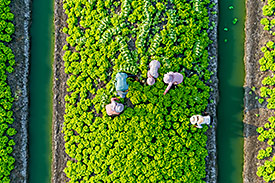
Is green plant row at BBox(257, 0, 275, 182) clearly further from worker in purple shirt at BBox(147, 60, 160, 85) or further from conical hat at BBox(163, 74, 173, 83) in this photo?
worker in purple shirt at BBox(147, 60, 160, 85)

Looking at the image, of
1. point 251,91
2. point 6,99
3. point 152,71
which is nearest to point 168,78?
point 152,71

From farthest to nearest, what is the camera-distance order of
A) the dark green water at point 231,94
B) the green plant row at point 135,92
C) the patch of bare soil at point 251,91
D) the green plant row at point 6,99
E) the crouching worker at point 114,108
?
the dark green water at point 231,94 < the patch of bare soil at point 251,91 < the green plant row at point 6,99 < the green plant row at point 135,92 < the crouching worker at point 114,108

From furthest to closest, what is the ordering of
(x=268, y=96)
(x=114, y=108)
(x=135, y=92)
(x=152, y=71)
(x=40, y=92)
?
1. (x=40, y=92)
2. (x=268, y=96)
3. (x=135, y=92)
4. (x=152, y=71)
5. (x=114, y=108)

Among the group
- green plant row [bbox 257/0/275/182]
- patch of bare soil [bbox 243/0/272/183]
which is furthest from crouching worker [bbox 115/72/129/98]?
green plant row [bbox 257/0/275/182]

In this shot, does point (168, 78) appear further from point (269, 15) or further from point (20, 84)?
point (20, 84)

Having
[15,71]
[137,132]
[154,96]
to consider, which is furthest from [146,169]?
[15,71]

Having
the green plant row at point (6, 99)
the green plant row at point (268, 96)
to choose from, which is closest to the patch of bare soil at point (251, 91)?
the green plant row at point (268, 96)

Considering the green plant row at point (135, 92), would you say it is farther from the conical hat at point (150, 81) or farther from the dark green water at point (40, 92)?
the dark green water at point (40, 92)
